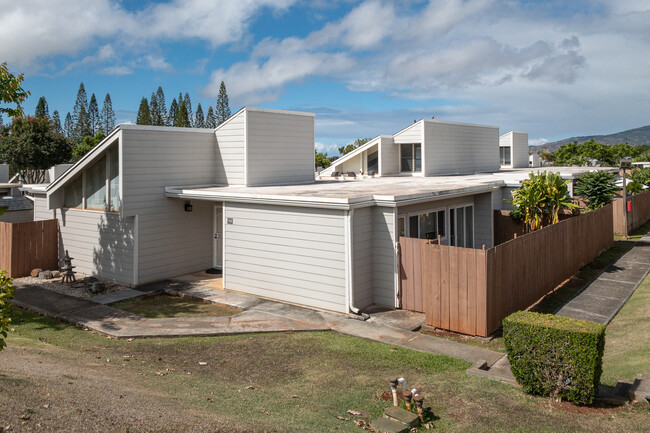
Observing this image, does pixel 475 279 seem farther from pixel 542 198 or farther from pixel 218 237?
pixel 218 237

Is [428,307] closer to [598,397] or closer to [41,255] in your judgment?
[598,397]

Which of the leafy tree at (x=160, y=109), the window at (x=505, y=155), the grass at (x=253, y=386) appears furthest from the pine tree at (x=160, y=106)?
the grass at (x=253, y=386)

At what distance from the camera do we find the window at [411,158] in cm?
2556

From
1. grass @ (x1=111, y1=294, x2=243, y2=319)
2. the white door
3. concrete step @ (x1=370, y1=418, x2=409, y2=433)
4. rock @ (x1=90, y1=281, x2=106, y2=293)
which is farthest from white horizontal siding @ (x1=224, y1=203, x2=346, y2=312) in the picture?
concrete step @ (x1=370, y1=418, x2=409, y2=433)

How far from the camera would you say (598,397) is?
6844 mm

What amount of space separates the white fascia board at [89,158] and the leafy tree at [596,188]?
1682 cm

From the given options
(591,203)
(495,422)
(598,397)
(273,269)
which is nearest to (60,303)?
(273,269)

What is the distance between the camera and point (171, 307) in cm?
1277

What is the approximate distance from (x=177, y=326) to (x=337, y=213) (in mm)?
4245

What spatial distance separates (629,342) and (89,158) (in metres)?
14.5

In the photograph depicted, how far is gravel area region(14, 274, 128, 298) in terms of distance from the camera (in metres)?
14.1

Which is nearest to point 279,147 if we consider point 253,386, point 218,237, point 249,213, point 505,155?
point 218,237

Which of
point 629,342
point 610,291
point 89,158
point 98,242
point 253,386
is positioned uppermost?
point 89,158

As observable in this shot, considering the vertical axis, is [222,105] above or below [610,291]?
above
